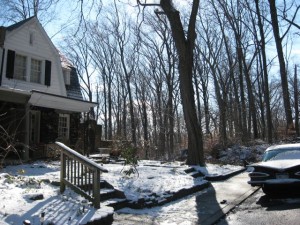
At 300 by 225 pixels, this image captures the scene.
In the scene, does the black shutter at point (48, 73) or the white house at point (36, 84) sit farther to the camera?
the black shutter at point (48, 73)

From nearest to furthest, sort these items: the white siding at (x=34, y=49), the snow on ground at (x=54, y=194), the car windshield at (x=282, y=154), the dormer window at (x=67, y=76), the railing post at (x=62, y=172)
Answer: the snow on ground at (x=54, y=194) < the railing post at (x=62, y=172) < the car windshield at (x=282, y=154) < the white siding at (x=34, y=49) < the dormer window at (x=67, y=76)

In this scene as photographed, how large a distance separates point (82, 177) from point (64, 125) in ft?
47.1

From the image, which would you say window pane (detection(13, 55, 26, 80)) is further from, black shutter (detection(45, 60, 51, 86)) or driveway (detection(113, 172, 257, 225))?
driveway (detection(113, 172, 257, 225))

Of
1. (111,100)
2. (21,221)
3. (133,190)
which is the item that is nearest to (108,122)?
(111,100)

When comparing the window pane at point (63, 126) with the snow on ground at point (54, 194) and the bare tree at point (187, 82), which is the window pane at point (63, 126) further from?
the snow on ground at point (54, 194)

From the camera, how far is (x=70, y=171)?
9070mm

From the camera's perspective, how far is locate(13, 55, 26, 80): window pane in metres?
19.2

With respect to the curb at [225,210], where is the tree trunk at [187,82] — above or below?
above

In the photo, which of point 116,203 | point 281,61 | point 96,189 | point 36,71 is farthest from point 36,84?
point 281,61

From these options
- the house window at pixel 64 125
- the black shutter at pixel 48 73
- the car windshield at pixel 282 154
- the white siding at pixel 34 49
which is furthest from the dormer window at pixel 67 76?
the car windshield at pixel 282 154

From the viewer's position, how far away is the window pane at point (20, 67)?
19.2 meters

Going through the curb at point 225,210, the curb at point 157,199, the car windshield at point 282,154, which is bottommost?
the curb at point 225,210

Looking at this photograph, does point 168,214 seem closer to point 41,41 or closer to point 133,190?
point 133,190

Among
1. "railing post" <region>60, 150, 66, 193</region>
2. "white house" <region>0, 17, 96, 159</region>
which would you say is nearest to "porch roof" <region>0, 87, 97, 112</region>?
"white house" <region>0, 17, 96, 159</region>
